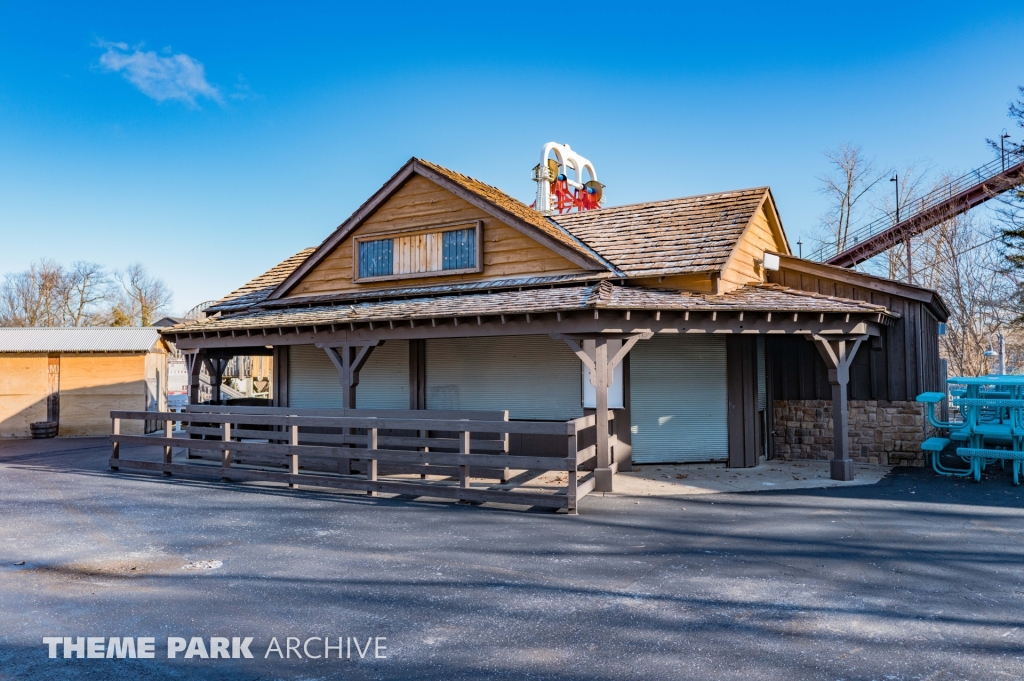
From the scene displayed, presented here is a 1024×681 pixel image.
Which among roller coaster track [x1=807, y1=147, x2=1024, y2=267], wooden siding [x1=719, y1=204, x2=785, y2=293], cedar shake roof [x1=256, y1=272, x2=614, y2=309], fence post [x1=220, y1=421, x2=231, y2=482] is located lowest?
fence post [x1=220, y1=421, x2=231, y2=482]

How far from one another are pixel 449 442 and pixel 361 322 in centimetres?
289

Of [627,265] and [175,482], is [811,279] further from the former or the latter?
[175,482]

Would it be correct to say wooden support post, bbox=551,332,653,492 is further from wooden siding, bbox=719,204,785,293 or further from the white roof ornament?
the white roof ornament

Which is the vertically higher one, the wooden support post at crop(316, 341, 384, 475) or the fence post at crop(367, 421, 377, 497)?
the wooden support post at crop(316, 341, 384, 475)

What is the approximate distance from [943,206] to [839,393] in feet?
61.4

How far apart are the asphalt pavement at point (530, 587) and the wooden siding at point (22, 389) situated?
13.2 meters

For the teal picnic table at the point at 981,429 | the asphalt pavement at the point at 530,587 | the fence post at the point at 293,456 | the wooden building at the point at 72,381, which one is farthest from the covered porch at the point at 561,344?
the wooden building at the point at 72,381

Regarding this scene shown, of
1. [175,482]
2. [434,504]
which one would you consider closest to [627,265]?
[434,504]

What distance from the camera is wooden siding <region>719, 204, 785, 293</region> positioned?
1152 centimetres

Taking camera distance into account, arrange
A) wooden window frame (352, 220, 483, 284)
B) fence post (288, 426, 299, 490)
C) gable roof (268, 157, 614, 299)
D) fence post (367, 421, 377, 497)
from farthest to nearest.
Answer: wooden window frame (352, 220, 483, 284) → gable roof (268, 157, 614, 299) → fence post (288, 426, 299, 490) → fence post (367, 421, 377, 497)

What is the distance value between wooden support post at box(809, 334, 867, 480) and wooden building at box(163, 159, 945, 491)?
0.03m

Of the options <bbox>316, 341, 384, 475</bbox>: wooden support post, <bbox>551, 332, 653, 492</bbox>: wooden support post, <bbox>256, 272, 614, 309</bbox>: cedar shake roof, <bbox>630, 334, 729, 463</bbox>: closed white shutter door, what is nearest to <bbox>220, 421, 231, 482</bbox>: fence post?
<bbox>316, 341, 384, 475</bbox>: wooden support post

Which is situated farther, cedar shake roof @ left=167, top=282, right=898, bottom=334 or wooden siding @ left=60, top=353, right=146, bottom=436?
wooden siding @ left=60, top=353, right=146, bottom=436

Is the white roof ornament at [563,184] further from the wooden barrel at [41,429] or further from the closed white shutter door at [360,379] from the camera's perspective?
the wooden barrel at [41,429]
